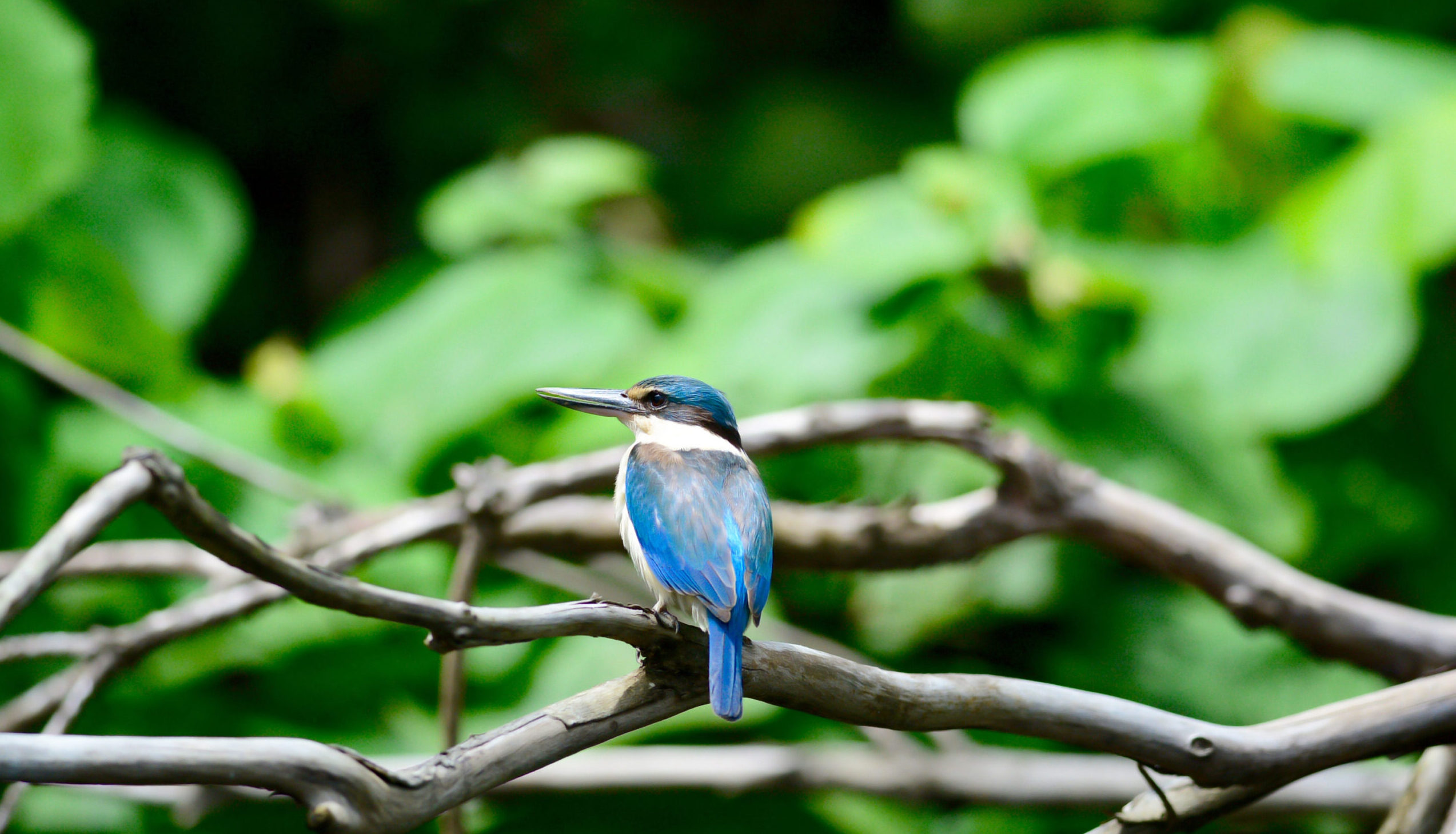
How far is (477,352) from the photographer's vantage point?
8.09ft

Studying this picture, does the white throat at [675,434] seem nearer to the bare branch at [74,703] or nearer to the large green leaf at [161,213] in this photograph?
the bare branch at [74,703]

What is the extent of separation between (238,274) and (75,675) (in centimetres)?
252

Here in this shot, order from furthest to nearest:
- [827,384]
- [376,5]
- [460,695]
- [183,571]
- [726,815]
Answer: [376,5] < [827,384] < [726,815] < [183,571] < [460,695]

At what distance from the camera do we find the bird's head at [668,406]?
114 centimetres

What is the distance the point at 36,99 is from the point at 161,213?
91 centimetres

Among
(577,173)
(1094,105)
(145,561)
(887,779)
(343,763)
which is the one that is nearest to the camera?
(343,763)

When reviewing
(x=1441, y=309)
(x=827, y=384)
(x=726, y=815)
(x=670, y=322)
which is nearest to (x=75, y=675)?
(x=726, y=815)

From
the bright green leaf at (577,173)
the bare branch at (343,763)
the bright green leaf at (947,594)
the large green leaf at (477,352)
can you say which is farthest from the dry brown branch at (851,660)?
the bright green leaf at (577,173)

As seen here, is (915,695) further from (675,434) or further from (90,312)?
(90,312)

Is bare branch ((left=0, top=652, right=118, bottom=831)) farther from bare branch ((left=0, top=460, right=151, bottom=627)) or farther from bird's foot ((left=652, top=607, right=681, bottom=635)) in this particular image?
bird's foot ((left=652, top=607, right=681, bottom=635))

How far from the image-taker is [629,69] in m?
3.76

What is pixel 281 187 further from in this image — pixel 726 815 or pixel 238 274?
pixel 726 815

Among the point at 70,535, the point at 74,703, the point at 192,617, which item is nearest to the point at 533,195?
the point at 192,617

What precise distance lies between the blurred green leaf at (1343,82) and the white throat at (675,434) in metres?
1.99
